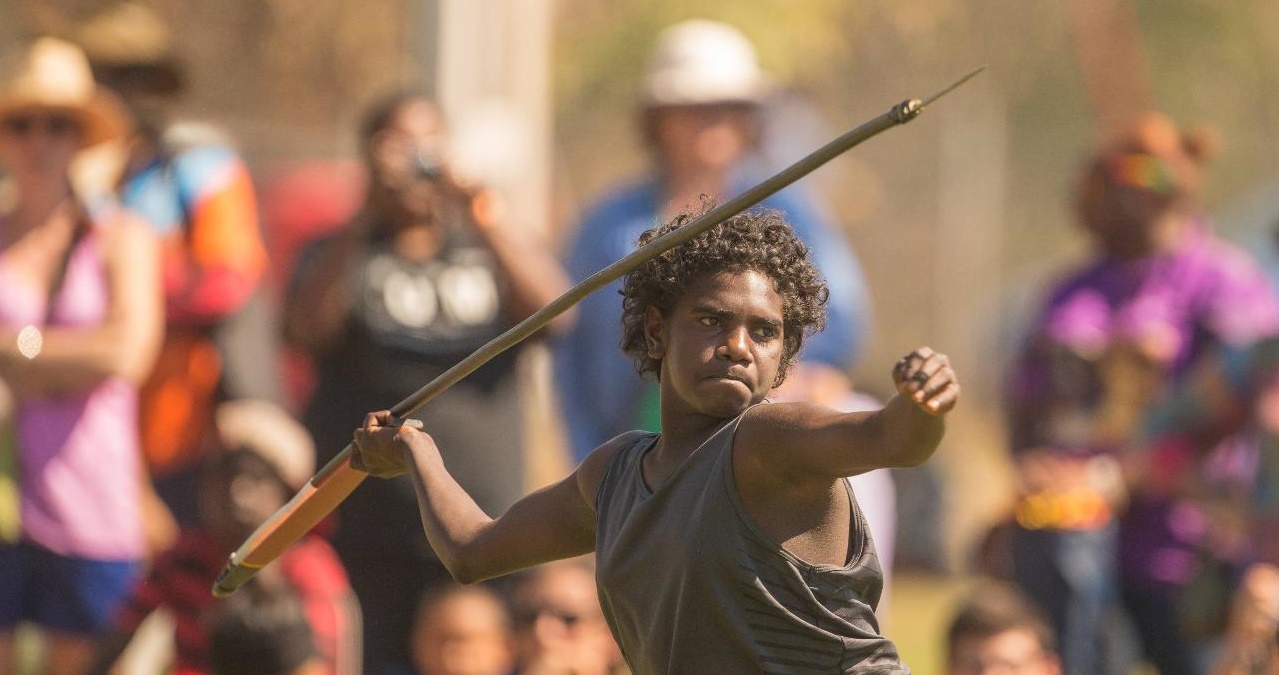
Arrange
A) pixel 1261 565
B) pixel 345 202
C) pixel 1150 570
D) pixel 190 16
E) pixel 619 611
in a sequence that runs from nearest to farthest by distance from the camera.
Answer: pixel 619 611
pixel 1261 565
pixel 1150 570
pixel 345 202
pixel 190 16

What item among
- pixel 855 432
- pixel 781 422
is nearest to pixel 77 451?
pixel 781 422

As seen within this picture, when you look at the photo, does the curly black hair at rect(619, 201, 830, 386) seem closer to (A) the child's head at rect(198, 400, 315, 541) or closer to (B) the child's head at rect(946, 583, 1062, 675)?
(B) the child's head at rect(946, 583, 1062, 675)

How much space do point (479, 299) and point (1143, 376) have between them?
2105 mm

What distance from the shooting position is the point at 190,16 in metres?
17.6

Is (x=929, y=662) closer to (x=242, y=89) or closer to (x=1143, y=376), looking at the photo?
(x=1143, y=376)

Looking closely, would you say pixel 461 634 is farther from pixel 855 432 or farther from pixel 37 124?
pixel 855 432

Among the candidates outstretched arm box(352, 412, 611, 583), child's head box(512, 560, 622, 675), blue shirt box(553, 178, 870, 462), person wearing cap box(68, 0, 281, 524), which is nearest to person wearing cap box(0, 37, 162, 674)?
person wearing cap box(68, 0, 281, 524)

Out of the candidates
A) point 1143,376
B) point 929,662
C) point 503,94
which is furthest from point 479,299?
point 929,662

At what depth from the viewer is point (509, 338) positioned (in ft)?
12.5

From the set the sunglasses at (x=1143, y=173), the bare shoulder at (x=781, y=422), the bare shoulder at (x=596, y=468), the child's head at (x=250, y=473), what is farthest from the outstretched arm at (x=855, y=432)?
the sunglasses at (x=1143, y=173)

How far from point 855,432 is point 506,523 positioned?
0.89 m

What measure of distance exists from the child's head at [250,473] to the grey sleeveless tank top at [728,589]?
314cm

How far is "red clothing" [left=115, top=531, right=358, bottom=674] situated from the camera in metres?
6.45

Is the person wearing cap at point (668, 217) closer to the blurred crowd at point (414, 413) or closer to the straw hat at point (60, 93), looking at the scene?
the blurred crowd at point (414, 413)
